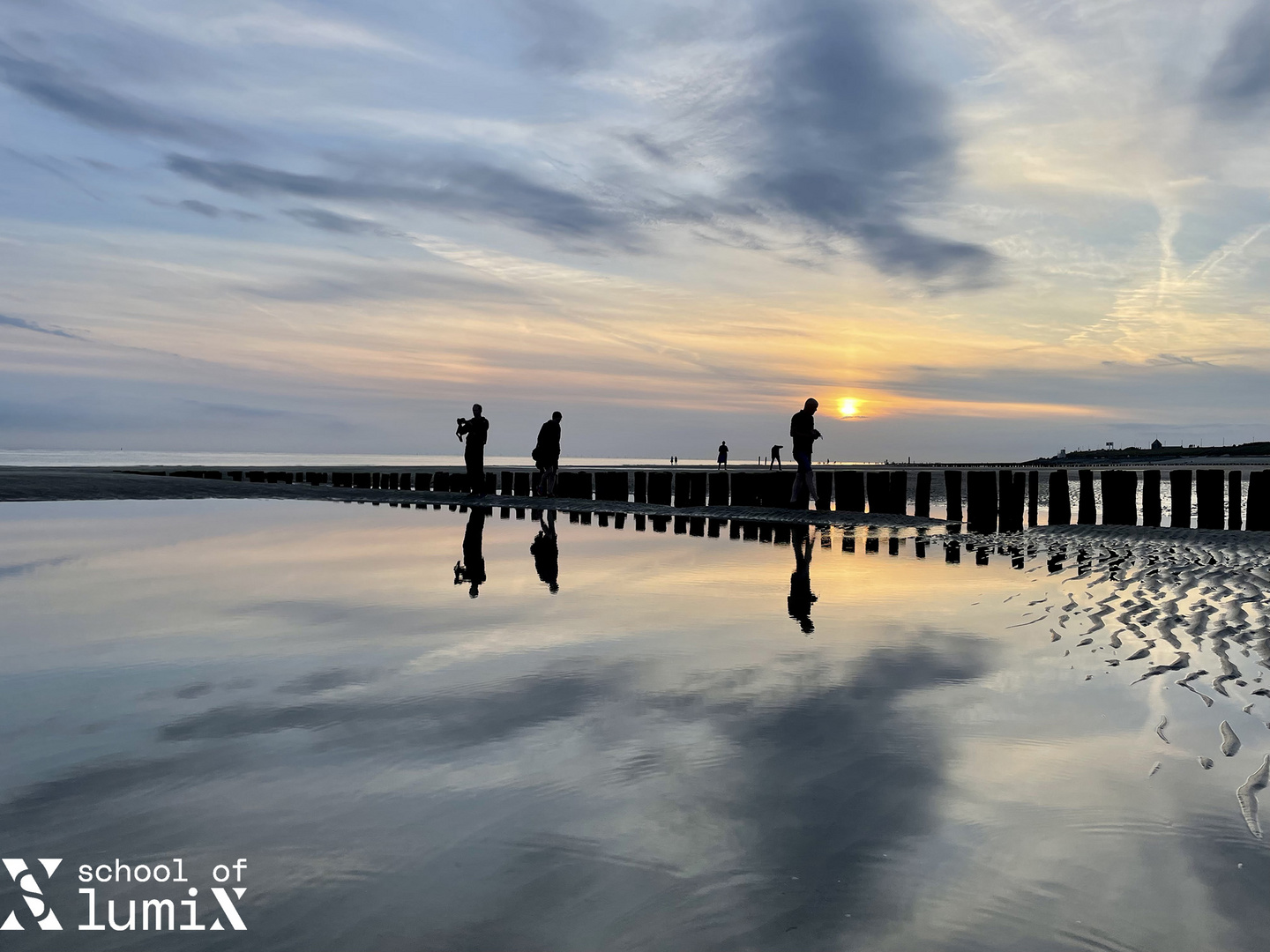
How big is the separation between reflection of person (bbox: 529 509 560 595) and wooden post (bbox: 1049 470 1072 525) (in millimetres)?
9095

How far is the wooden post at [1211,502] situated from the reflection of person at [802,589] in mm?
6756

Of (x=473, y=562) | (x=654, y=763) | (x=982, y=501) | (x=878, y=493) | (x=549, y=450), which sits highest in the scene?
(x=549, y=450)

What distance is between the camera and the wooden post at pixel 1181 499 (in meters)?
15.3

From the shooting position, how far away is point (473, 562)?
11125mm

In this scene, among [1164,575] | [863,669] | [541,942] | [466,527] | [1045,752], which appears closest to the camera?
[541,942]

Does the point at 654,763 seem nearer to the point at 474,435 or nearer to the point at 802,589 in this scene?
the point at 802,589

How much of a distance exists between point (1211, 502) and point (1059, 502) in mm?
2402

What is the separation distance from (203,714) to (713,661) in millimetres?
2836

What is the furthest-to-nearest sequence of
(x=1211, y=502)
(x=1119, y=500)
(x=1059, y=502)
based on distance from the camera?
(x=1059, y=502), (x=1119, y=500), (x=1211, y=502)

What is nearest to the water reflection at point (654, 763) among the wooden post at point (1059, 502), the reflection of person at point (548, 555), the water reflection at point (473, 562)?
the water reflection at point (473, 562)

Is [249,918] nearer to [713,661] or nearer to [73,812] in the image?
[73,812]

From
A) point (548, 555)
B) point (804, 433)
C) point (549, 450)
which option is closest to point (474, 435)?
point (549, 450)

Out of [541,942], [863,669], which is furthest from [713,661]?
[541,942]

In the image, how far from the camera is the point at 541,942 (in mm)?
2428
